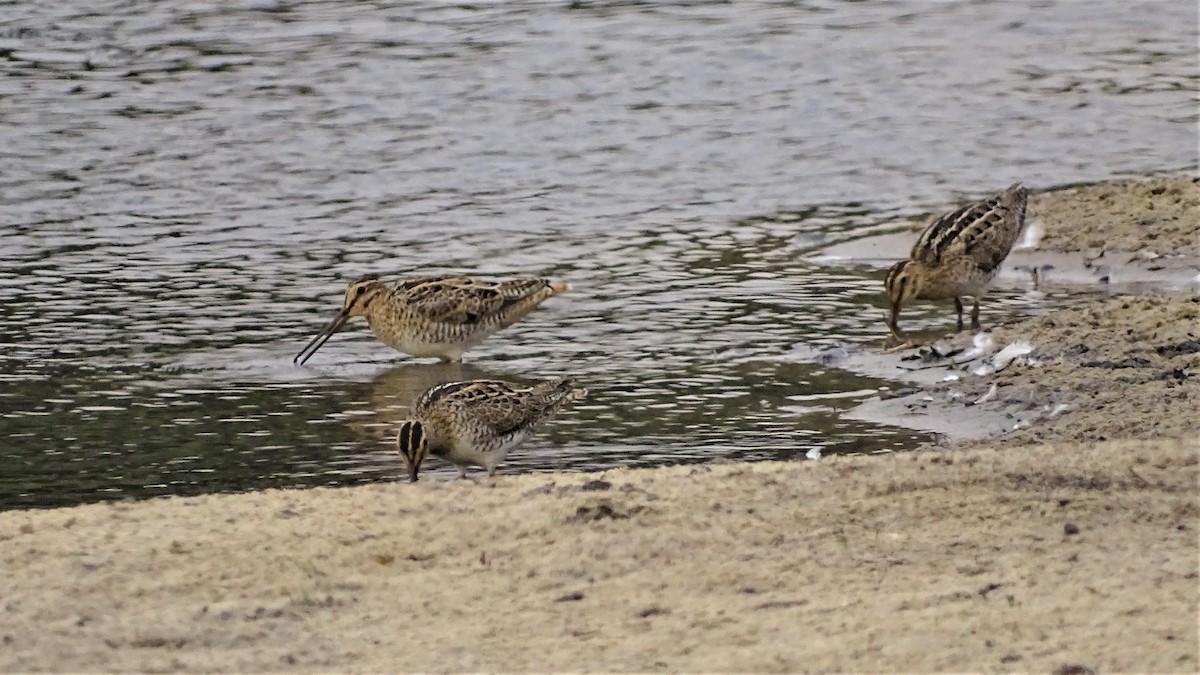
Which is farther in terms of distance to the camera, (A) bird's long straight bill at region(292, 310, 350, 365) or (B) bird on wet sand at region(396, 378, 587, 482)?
(A) bird's long straight bill at region(292, 310, 350, 365)

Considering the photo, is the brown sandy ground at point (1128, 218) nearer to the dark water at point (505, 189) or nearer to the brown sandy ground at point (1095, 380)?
the dark water at point (505, 189)

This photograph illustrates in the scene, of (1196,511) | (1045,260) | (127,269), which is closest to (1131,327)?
(1045,260)

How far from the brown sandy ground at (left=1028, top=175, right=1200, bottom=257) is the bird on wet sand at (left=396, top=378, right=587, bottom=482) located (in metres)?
4.75

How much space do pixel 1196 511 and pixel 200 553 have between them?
9.67 feet

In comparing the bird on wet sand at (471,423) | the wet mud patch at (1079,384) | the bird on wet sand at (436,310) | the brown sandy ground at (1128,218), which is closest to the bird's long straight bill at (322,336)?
the bird on wet sand at (436,310)

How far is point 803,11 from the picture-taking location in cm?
2150

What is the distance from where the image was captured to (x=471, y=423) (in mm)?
8836

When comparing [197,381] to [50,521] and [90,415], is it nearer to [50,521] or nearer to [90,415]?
[90,415]

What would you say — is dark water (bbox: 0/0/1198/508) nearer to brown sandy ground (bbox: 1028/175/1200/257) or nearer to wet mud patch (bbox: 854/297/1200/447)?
wet mud patch (bbox: 854/297/1200/447)

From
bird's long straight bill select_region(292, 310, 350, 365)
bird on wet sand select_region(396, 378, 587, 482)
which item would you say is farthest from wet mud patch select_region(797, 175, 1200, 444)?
bird's long straight bill select_region(292, 310, 350, 365)

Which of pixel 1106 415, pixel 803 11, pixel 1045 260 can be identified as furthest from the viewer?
pixel 803 11

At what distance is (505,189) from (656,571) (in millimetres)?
9442

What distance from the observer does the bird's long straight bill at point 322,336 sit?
37.2 ft

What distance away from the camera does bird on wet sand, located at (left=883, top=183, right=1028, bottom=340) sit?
37.9 feet
